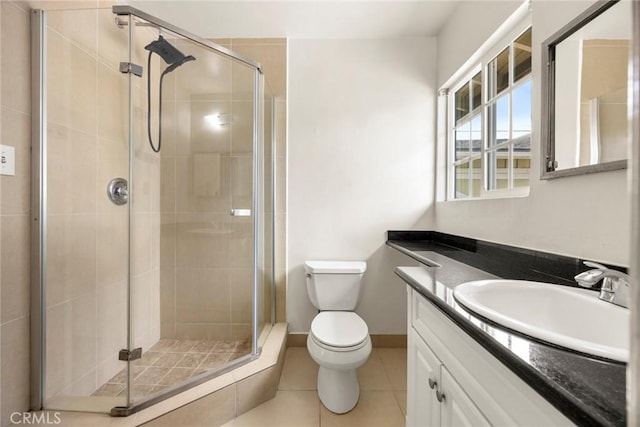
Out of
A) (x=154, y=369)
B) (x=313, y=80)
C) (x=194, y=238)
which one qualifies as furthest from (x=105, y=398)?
(x=313, y=80)

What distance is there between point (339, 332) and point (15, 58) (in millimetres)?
1959

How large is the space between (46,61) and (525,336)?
2088 mm

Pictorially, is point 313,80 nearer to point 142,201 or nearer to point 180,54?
point 180,54

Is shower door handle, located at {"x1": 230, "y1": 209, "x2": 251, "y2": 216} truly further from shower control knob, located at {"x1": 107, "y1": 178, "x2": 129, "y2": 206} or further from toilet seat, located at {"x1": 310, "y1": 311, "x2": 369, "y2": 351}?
toilet seat, located at {"x1": 310, "y1": 311, "x2": 369, "y2": 351}

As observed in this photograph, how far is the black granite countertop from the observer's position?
0.46 meters

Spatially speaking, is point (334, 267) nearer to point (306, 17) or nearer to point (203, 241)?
point (203, 241)

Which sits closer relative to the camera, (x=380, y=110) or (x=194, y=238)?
(x=194, y=238)

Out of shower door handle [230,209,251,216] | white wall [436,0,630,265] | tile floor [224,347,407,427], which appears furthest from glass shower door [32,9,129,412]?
white wall [436,0,630,265]

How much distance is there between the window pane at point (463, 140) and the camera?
2.04m

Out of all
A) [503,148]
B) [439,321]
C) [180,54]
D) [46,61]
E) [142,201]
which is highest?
[180,54]

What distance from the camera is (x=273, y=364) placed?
170 centimetres

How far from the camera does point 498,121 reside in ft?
5.56

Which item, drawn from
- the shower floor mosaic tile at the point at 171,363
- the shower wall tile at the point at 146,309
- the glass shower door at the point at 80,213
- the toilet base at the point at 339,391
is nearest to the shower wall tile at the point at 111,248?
the glass shower door at the point at 80,213

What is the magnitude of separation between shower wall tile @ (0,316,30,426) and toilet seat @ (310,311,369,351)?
130 cm
